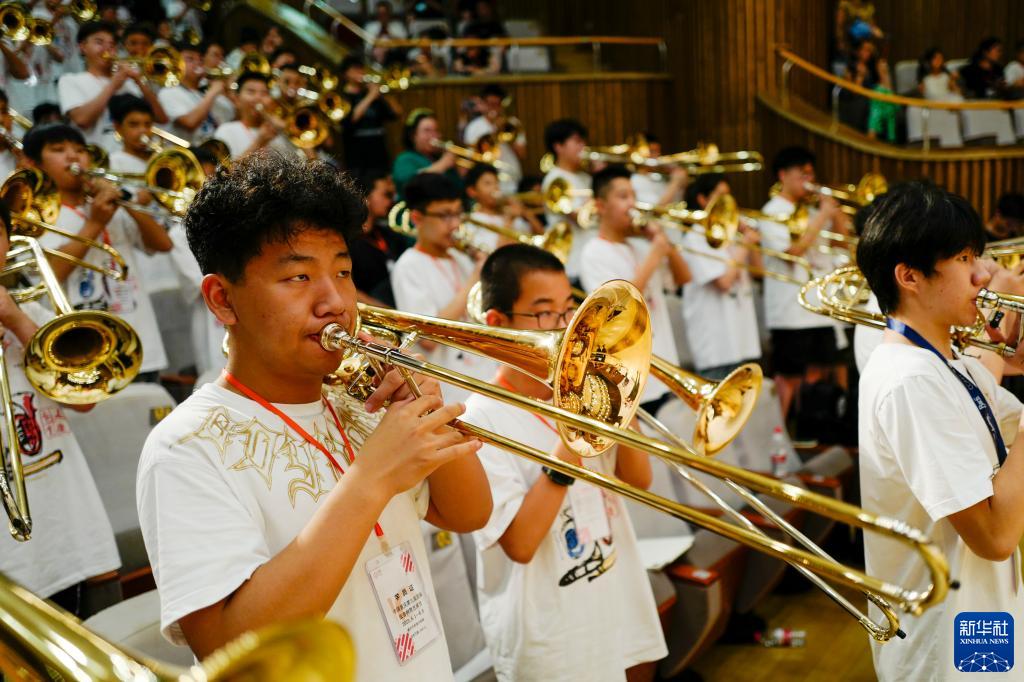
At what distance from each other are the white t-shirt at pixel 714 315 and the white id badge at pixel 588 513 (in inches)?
115

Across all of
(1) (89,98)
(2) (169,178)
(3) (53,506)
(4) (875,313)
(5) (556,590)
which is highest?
(1) (89,98)

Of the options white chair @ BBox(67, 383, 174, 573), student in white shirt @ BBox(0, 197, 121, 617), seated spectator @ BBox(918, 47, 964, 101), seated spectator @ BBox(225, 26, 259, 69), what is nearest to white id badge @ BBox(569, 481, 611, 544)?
student in white shirt @ BBox(0, 197, 121, 617)

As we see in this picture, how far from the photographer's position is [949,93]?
356 inches

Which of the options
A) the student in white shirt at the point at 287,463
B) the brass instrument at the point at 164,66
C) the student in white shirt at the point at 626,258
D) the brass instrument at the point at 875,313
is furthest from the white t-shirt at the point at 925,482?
the brass instrument at the point at 164,66

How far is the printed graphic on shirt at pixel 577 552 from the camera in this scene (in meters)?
2.03

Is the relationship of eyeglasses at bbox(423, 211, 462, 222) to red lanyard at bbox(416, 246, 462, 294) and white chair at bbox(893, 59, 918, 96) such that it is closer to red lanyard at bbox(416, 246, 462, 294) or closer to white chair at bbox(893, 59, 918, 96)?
red lanyard at bbox(416, 246, 462, 294)

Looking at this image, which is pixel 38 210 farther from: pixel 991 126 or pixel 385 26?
pixel 991 126

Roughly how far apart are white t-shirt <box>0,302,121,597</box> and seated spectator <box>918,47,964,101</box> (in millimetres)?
9079

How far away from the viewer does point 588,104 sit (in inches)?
371

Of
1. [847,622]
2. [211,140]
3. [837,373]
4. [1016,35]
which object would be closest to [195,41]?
[211,140]

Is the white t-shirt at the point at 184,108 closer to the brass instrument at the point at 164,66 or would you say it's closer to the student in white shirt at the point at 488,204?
the brass instrument at the point at 164,66

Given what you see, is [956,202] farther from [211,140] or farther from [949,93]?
[949,93]

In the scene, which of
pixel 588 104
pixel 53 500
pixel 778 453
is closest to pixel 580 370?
pixel 53 500

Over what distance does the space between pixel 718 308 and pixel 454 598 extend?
2875mm
